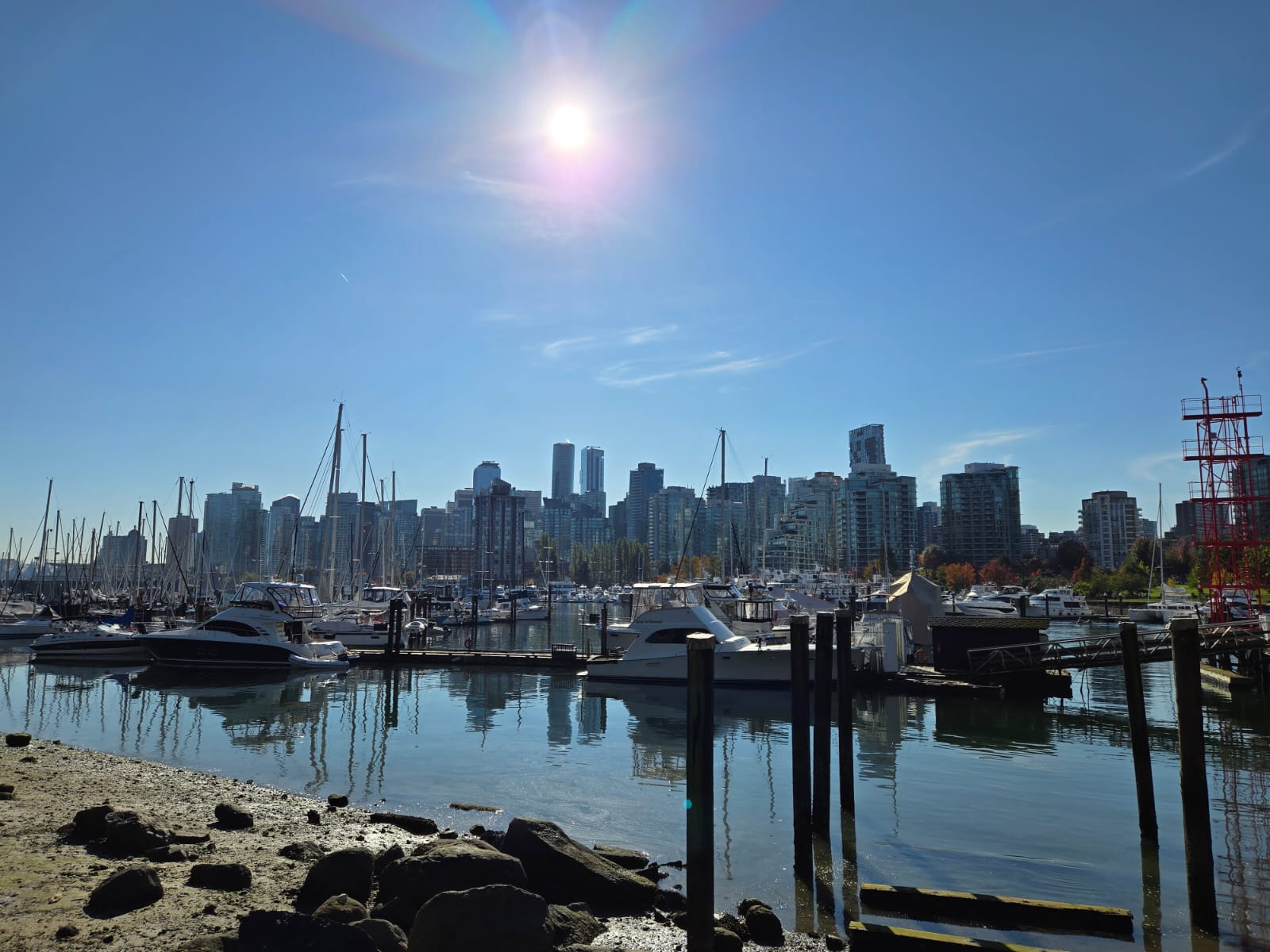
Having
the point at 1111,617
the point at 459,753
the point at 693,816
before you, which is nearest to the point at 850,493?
the point at 1111,617

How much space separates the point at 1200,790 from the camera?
35.9 ft

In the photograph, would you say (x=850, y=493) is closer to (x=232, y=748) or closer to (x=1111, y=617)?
(x=1111, y=617)

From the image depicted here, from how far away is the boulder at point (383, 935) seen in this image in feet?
27.9

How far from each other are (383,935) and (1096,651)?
29.7m

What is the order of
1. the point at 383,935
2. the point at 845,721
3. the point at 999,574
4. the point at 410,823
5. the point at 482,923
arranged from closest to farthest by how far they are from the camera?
the point at 482,923, the point at 383,935, the point at 410,823, the point at 845,721, the point at 999,574

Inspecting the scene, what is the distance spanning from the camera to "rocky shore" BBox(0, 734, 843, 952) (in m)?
8.41

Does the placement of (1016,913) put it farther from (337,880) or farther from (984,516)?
(984,516)

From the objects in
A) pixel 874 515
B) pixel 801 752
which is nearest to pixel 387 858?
pixel 801 752

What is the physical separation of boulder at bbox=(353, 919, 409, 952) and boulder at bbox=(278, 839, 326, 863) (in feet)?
12.3

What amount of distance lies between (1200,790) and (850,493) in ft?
536

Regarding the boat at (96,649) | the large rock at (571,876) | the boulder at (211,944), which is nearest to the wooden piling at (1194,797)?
the large rock at (571,876)

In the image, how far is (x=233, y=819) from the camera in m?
13.8

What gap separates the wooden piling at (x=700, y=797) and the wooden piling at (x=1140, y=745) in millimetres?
8539

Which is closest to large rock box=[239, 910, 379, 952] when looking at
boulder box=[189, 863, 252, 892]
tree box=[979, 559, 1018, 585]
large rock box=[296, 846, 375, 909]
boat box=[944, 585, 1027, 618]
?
large rock box=[296, 846, 375, 909]
